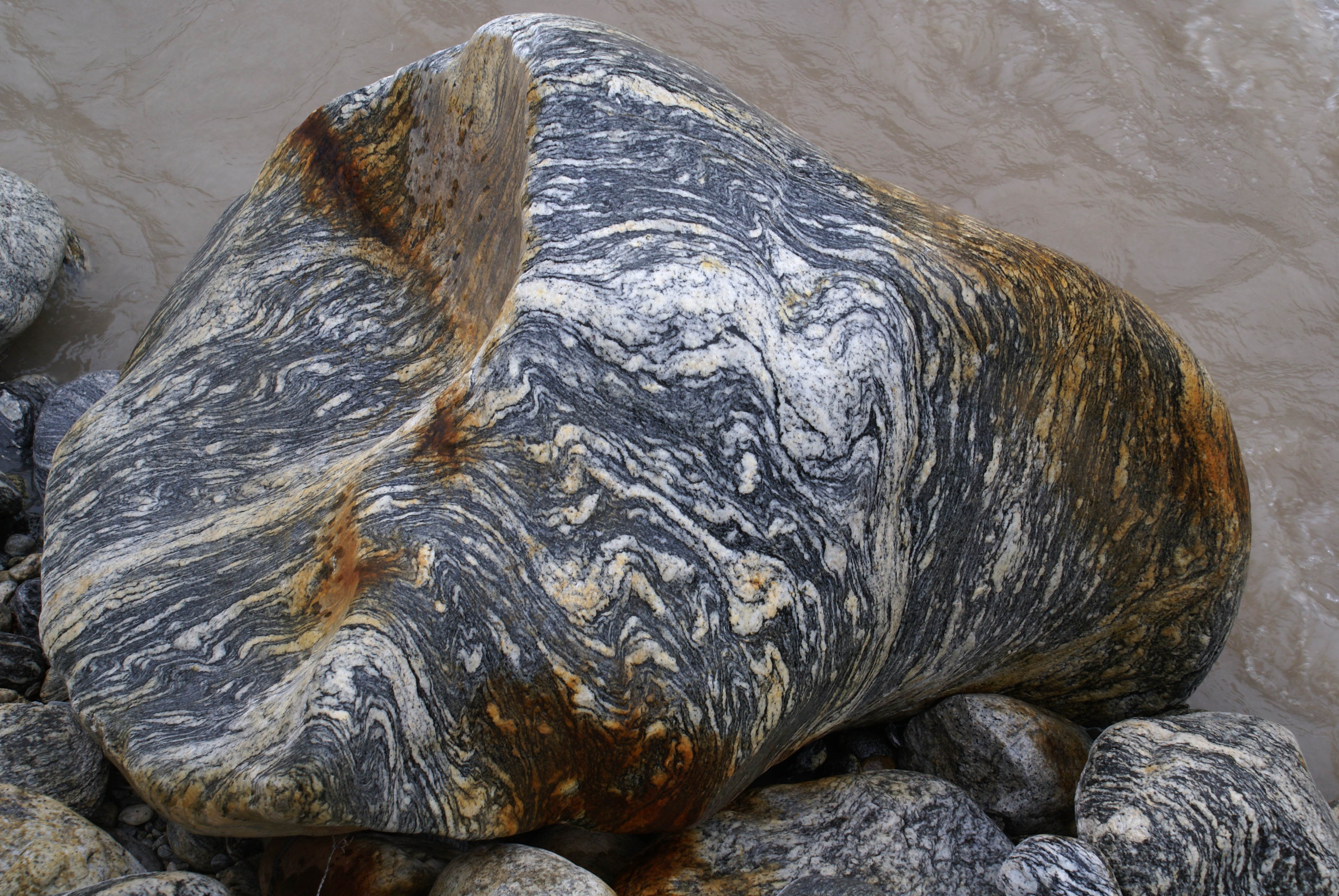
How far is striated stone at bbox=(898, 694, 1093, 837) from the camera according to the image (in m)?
2.71

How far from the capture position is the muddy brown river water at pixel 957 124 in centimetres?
470

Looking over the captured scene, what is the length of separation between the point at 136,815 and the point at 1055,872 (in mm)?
2479

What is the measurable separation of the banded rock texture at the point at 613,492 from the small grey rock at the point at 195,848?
48cm

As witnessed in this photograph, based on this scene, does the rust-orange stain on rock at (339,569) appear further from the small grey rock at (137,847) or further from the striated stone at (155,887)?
the small grey rock at (137,847)

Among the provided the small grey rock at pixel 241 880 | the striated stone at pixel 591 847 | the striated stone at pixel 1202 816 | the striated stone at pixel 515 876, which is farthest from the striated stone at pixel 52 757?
the striated stone at pixel 1202 816

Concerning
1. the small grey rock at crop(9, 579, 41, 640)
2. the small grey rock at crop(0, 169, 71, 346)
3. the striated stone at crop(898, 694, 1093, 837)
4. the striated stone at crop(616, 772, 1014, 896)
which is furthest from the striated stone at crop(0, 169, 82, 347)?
the striated stone at crop(898, 694, 1093, 837)

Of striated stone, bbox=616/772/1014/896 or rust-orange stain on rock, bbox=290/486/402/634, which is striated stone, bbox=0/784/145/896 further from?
striated stone, bbox=616/772/1014/896

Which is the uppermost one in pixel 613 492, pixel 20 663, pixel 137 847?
pixel 613 492

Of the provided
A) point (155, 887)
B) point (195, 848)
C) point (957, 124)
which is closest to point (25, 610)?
point (195, 848)

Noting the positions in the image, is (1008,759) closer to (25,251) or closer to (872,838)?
(872,838)

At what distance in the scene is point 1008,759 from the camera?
2.72 meters

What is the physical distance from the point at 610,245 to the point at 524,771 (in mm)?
1236

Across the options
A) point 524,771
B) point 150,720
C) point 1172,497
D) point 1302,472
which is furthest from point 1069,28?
point 150,720

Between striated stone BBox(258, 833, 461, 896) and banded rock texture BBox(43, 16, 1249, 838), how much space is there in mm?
304
